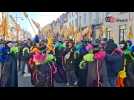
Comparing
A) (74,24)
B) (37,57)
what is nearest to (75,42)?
(74,24)

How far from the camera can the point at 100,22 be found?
5.88 meters

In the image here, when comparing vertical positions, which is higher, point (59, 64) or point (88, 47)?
point (88, 47)

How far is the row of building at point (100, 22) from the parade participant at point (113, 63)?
0.19 m

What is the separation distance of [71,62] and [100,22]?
83 centimetres

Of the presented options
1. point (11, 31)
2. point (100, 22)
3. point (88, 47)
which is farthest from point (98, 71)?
point (11, 31)

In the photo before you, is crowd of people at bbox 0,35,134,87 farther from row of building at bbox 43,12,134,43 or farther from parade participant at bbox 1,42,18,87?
row of building at bbox 43,12,134,43

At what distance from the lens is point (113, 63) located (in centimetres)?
588

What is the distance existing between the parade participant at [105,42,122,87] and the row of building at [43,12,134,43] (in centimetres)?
19

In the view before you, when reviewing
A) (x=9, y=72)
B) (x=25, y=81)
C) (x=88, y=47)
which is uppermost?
(x=88, y=47)

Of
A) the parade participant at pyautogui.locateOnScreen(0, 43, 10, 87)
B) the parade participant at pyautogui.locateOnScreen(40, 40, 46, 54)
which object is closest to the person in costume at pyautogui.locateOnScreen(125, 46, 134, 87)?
the parade participant at pyautogui.locateOnScreen(40, 40, 46, 54)

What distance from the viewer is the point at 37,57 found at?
19.4ft

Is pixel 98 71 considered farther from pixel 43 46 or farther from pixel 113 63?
pixel 43 46
